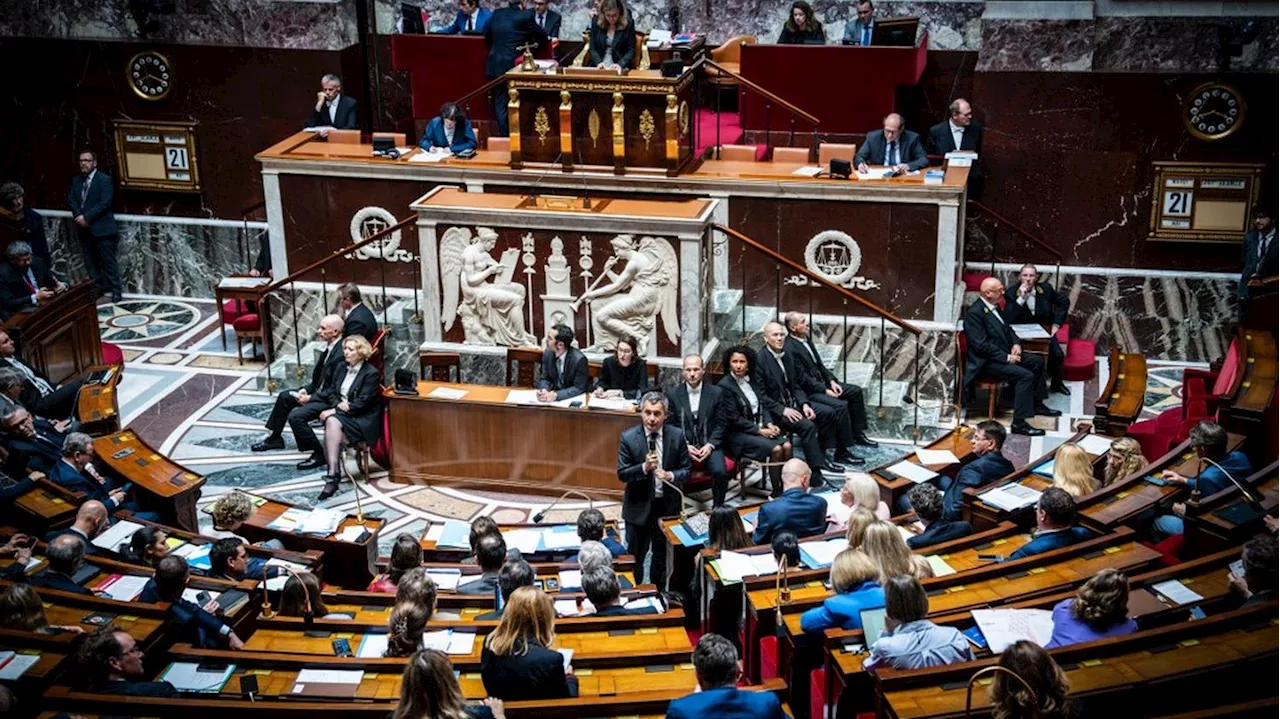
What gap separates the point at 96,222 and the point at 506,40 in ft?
15.9

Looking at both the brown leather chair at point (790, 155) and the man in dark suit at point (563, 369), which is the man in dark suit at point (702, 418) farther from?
the brown leather chair at point (790, 155)

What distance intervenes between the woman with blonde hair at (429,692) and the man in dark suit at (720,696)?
2.87 feet

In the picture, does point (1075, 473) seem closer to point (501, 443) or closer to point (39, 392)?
point (501, 443)

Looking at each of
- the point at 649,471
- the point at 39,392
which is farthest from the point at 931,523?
the point at 39,392

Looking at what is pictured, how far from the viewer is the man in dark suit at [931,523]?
8.68 m

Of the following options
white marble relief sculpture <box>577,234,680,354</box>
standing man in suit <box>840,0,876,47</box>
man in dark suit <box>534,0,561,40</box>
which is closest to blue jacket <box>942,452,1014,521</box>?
white marble relief sculpture <box>577,234,680,354</box>

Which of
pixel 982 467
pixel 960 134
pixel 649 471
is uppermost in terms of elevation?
pixel 960 134

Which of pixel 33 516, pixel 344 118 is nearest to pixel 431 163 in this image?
pixel 344 118

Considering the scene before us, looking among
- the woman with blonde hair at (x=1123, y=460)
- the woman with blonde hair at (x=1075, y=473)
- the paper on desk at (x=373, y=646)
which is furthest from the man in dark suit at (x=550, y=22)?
the paper on desk at (x=373, y=646)

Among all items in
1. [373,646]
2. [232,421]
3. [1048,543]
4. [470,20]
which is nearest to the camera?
[373,646]

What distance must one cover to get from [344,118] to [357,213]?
5.44ft

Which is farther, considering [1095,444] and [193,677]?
[1095,444]

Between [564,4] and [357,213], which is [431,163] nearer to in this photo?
[357,213]

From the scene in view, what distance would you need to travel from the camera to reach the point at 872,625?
6734 millimetres
